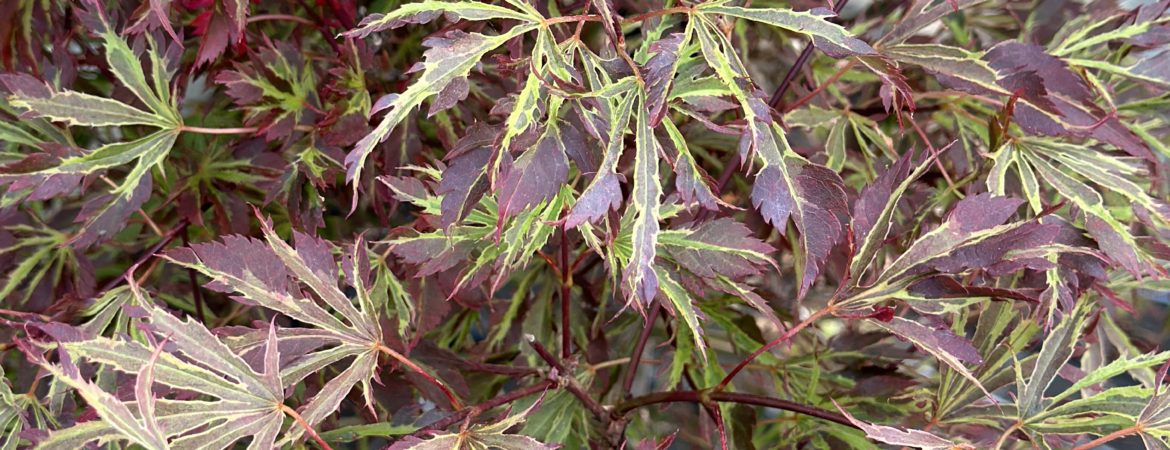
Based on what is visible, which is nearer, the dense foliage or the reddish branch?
the dense foliage

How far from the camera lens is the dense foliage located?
0.52m

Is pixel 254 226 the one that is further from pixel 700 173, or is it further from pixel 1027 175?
pixel 1027 175

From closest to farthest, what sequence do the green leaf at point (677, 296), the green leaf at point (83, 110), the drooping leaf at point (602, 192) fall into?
the drooping leaf at point (602, 192) → the green leaf at point (677, 296) → the green leaf at point (83, 110)

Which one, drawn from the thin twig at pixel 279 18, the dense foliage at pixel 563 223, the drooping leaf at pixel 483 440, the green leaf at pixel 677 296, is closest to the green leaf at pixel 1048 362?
the dense foliage at pixel 563 223

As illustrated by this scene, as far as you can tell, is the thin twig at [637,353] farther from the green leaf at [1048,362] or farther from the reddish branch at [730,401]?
the green leaf at [1048,362]

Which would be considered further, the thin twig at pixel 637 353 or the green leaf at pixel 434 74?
the thin twig at pixel 637 353

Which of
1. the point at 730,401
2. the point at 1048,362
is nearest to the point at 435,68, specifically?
the point at 730,401

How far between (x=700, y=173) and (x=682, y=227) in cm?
10

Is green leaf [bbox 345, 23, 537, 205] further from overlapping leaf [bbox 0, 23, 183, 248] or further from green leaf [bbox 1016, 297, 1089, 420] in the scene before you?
green leaf [bbox 1016, 297, 1089, 420]

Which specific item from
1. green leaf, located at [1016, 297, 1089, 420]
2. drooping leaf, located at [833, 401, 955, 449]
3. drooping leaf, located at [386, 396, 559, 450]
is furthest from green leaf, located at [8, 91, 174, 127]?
green leaf, located at [1016, 297, 1089, 420]

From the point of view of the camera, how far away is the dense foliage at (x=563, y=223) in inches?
20.4

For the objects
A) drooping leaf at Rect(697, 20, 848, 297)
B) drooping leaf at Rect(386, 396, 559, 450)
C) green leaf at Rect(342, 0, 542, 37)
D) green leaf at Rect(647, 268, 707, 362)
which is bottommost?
Answer: drooping leaf at Rect(386, 396, 559, 450)

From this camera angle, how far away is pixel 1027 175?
0.68 metres

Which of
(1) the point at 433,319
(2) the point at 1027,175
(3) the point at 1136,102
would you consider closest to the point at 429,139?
(1) the point at 433,319
